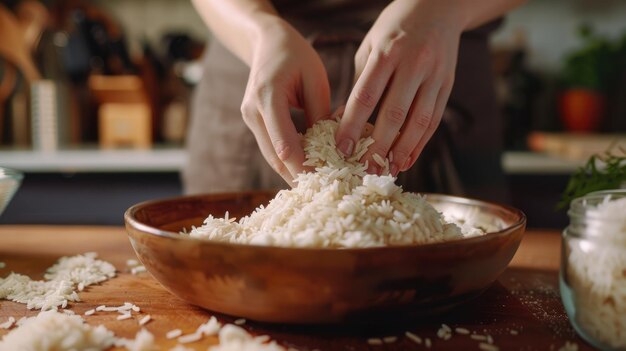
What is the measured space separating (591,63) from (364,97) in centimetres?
215

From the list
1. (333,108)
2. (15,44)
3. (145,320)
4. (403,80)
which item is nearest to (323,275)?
(145,320)

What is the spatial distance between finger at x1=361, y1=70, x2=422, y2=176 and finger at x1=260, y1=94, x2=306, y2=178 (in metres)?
0.10

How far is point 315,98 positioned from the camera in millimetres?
796

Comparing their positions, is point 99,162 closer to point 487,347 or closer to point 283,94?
point 283,94

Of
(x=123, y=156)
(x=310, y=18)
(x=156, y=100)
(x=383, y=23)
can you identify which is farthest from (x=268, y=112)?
(x=156, y=100)

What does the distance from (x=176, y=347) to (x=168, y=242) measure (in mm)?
97

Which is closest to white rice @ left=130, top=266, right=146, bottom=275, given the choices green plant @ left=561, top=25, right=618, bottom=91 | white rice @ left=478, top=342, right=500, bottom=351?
white rice @ left=478, top=342, right=500, bottom=351

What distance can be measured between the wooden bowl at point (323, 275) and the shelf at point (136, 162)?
156cm

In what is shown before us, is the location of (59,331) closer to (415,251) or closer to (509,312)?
(415,251)

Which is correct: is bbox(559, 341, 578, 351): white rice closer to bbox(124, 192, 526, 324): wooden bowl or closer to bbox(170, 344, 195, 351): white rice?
bbox(124, 192, 526, 324): wooden bowl

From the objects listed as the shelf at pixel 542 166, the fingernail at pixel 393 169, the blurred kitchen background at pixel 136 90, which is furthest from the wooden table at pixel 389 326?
the blurred kitchen background at pixel 136 90

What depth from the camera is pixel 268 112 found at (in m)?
0.73

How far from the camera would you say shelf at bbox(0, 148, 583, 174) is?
2.05 metres

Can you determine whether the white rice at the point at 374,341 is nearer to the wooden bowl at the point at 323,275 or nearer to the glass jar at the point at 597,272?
the wooden bowl at the point at 323,275
